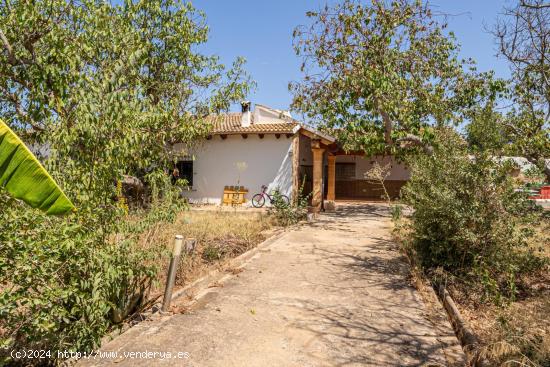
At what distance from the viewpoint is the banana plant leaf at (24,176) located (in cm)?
215

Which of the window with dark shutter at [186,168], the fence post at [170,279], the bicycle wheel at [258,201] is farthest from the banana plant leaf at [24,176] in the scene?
the window with dark shutter at [186,168]

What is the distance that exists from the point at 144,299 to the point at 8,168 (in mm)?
2903

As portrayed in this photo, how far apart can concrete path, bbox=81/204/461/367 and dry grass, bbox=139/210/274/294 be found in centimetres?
75

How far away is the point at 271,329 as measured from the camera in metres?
3.85

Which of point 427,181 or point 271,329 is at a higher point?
point 427,181

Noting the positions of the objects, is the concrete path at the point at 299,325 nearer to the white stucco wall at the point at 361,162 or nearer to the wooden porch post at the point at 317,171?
the wooden porch post at the point at 317,171

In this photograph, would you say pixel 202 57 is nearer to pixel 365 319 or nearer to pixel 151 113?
pixel 151 113

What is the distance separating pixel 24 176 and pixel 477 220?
17.4 feet

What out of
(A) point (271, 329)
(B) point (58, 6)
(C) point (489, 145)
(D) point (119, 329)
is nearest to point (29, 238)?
(D) point (119, 329)

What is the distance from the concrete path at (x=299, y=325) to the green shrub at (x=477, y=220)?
2.90 ft

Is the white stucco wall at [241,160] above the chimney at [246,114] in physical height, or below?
below

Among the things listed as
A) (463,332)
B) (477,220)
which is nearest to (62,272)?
(463,332)

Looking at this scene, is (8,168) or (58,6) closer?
(8,168)

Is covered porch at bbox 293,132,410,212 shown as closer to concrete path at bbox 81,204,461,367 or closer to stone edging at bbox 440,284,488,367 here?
concrete path at bbox 81,204,461,367
